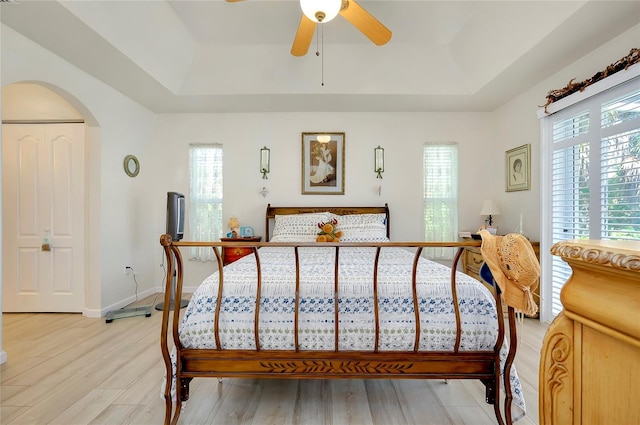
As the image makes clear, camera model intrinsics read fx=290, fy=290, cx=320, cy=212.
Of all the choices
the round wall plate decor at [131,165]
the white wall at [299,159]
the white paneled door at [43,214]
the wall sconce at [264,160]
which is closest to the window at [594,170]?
the white wall at [299,159]

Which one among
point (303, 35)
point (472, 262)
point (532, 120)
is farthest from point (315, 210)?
point (532, 120)

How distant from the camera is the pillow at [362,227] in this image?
11.9 feet

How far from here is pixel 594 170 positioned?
8.54 feet

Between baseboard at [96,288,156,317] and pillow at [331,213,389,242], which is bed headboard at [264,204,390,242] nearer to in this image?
pillow at [331,213,389,242]

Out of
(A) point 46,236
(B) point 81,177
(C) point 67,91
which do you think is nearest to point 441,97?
(C) point 67,91

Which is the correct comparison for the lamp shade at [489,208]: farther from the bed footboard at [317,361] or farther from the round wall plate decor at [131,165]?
the round wall plate decor at [131,165]

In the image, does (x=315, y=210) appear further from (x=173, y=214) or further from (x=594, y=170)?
(x=594, y=170)

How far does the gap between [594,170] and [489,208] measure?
134cm

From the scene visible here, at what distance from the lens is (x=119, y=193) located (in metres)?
3.67

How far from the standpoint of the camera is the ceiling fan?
6.06ft

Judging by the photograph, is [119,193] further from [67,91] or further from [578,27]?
[578,27]

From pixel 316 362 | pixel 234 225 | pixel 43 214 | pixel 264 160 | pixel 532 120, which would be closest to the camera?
pixel 316 362

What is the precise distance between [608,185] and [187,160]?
16.1ft

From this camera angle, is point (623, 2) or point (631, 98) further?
point (631, 98)
